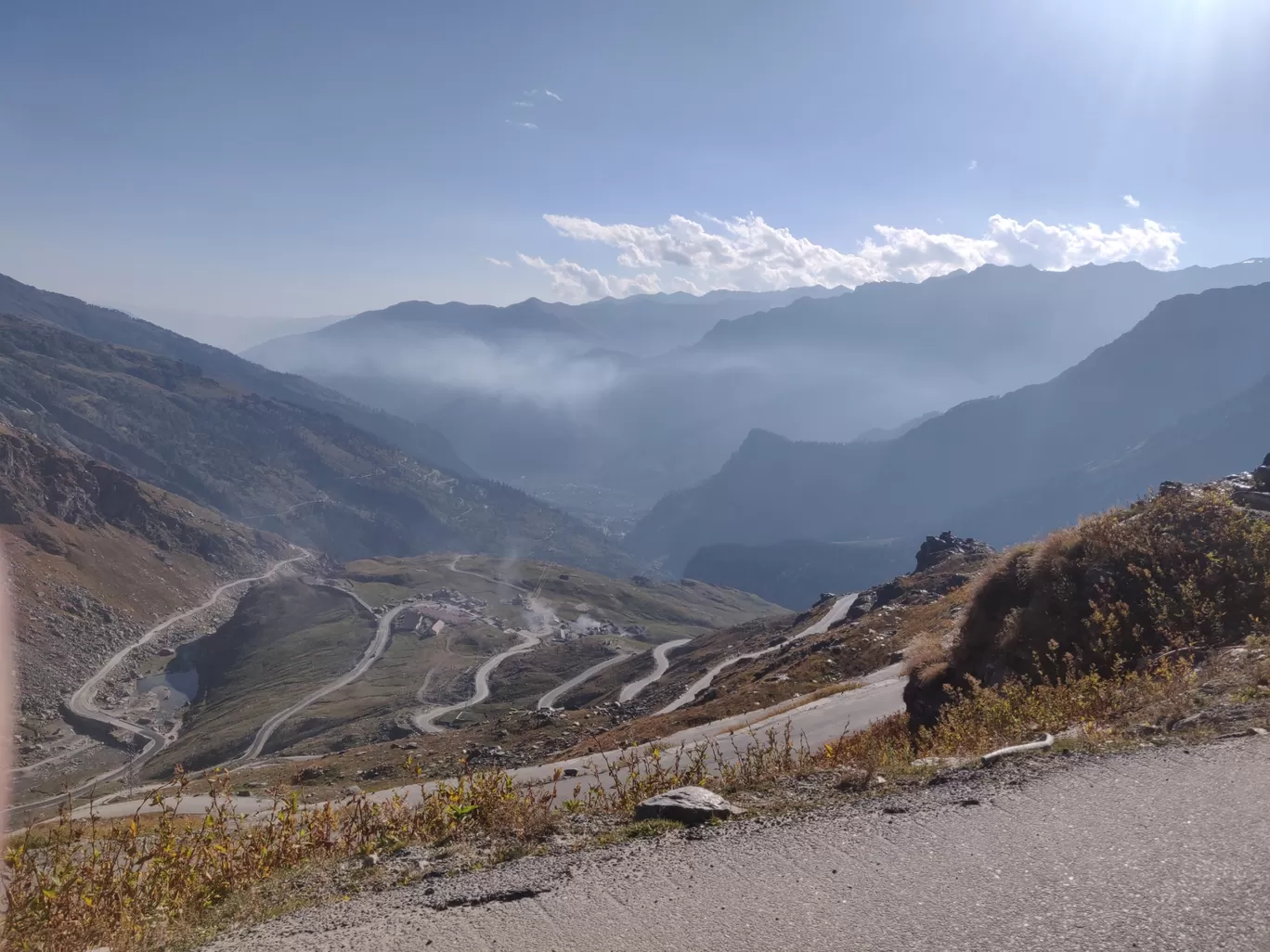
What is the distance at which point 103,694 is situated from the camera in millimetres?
118938

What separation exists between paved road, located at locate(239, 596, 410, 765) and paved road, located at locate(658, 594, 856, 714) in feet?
159

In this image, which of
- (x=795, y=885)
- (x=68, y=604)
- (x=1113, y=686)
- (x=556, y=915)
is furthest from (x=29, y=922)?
(x=68, y=604)

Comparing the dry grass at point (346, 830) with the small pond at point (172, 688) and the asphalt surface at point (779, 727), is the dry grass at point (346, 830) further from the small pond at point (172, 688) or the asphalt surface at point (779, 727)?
the small pond at point (172, 688)

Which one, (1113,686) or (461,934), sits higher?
(1113,686)

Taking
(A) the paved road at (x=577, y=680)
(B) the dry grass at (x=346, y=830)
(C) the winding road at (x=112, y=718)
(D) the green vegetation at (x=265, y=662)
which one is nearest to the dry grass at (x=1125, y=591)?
(B) the dry grass at (x=346, y=830)

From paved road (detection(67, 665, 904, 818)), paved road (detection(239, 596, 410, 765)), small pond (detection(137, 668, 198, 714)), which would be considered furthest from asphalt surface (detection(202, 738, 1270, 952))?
small pond (detection(137, 668, 198, 714))

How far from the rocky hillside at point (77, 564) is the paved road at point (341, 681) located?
37.4 m

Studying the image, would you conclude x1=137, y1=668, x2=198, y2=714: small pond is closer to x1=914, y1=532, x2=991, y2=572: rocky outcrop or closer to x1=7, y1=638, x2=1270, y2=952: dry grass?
x1=914, y1=532, x2=991, y2=572: rocky outcrop

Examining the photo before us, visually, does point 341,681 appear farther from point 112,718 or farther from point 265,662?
point 112,718

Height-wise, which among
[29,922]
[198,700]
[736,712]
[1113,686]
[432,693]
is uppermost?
[1113,686]

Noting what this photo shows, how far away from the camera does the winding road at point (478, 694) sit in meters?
81.1

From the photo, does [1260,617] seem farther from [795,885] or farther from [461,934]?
[461,934]

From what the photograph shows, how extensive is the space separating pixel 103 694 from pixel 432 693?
189 ft

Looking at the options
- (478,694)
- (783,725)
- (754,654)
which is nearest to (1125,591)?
(783,725)
